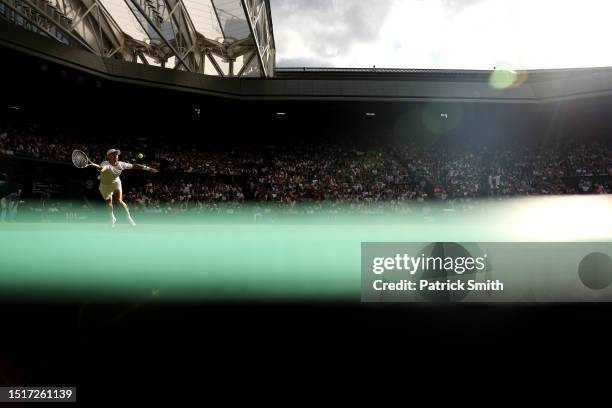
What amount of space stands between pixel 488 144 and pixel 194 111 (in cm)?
2303

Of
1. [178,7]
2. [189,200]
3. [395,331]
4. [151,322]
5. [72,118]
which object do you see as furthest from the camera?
[72,118]

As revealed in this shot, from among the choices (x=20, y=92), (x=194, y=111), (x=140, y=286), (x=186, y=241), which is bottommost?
(x=140, y=286)

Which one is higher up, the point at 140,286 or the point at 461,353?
the point at 140,286

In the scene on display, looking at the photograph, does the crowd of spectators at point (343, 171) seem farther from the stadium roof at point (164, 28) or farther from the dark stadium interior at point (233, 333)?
the dark stadium interior at point (233, 333)

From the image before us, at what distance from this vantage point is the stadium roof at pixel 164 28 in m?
18.4

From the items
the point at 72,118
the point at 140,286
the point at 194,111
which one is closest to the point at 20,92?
the point at 72,118

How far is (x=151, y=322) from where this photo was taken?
69.3 inches

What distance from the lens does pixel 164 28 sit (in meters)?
22.8

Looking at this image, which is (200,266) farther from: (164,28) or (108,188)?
(164,28)

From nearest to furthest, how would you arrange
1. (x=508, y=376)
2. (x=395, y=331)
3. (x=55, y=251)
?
(x=508, y=376)
(x=395, y=331)
(x=55, y=251)

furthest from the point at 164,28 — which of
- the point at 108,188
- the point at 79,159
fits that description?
the point at 108,188

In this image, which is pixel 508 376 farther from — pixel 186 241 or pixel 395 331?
pixel 186 241

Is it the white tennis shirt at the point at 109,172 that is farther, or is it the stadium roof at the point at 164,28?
the stadium roof at the point at 164,28

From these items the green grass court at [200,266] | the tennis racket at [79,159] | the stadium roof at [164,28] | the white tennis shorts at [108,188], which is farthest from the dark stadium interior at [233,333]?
the stadium roof at [164,28]
